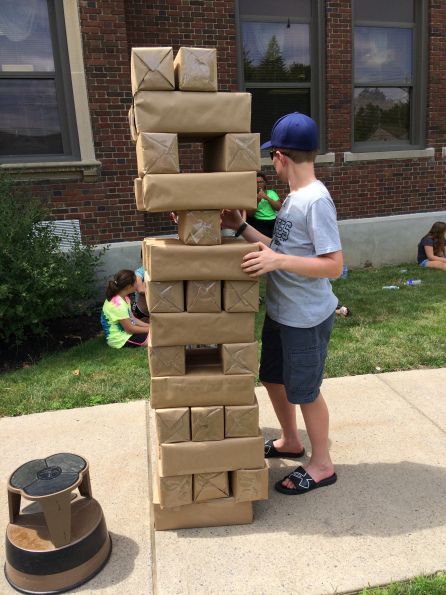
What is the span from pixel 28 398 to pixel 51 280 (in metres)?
1.36

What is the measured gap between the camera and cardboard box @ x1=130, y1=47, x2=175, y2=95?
7.06 feet

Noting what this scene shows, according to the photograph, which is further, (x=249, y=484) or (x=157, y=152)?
(x=249, y=484)

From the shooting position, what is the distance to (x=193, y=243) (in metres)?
2.33

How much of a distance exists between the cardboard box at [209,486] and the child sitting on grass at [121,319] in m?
2.78

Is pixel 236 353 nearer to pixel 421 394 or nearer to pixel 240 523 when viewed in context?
pixel 240 523

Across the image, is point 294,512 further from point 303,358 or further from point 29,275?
point 29,275

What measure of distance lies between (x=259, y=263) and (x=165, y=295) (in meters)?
0.45

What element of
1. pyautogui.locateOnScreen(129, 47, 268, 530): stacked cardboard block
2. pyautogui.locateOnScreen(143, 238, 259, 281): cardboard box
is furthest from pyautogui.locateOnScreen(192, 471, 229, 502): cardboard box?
pyautogui.locateOnScreen(143, 238, 259, 281): cardboard box

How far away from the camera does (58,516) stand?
2117mm

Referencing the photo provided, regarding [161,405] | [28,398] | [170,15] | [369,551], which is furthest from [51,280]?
[170,15]

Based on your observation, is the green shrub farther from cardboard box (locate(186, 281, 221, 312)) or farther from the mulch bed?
cardboard box (locate(186, 281, 221, 312))

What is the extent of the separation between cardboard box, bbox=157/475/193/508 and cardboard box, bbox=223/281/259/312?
852 mm

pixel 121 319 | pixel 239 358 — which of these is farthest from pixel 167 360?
pixel 121 319

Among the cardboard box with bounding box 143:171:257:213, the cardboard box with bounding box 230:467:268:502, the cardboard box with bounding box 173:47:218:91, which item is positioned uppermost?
the cardboard box with bounding box 173:47:218:91
